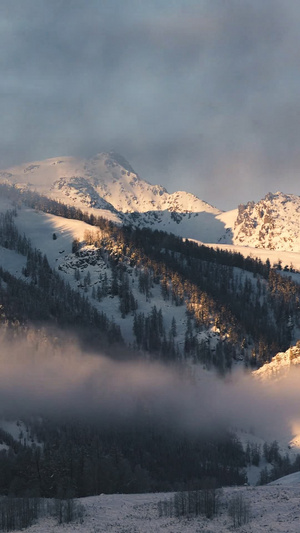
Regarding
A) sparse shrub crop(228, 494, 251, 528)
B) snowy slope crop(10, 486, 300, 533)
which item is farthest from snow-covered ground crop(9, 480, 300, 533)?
sparse shrub crop(228, 494, 251, 528)

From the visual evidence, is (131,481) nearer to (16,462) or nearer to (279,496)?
(16,462)

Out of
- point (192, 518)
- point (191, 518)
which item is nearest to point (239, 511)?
point (192, 518)

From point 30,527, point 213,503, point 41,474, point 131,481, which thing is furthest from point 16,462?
point 213,503

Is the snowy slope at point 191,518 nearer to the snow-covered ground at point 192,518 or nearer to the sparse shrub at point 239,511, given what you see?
the snow-covered ground at point 192,518

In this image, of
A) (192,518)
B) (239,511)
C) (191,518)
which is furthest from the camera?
(191,518)

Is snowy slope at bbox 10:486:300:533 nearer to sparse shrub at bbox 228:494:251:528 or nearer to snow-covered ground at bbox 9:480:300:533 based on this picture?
snow-covered ground at bbox 9:480:300:533

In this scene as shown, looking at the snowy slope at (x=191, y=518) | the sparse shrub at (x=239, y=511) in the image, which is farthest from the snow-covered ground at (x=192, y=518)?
the sparse shrub at (x=239, y=511)

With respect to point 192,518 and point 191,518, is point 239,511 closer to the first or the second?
point 192,518

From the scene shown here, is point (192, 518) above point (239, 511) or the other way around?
the other way around
